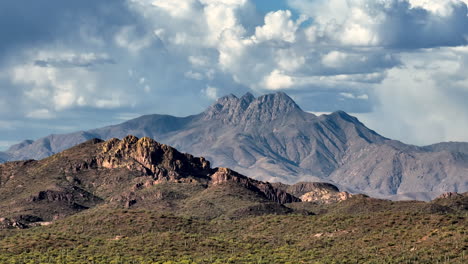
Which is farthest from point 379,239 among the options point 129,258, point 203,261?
point 129,258

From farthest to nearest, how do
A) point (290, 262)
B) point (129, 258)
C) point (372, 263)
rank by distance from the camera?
1. point (129, 258)
2. point (290, 262)
3. point (372, 263)

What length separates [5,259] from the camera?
192 metres

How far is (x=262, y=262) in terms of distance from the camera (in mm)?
178500

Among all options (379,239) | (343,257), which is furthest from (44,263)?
(379,239)

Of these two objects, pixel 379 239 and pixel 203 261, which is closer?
pixel 203 261

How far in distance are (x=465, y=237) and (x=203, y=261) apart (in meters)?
57.7

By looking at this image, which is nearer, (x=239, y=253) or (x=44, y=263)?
(x=44, y=263)

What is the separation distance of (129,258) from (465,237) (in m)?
75.9

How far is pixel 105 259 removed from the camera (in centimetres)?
19112

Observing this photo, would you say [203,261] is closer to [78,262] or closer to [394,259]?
[78,262]

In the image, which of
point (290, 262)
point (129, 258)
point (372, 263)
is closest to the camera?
point (372, 263)

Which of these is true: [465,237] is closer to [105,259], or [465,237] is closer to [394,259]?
[394,259]

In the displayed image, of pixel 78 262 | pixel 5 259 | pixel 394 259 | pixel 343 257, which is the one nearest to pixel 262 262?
pixel 343 257

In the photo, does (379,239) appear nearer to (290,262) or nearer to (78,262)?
(290,262)
